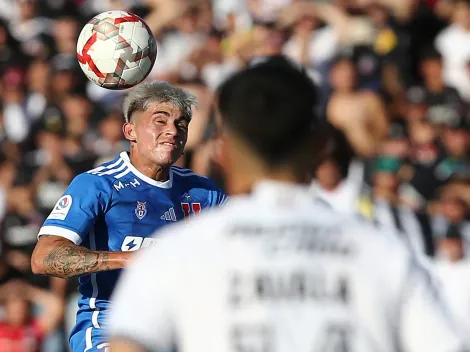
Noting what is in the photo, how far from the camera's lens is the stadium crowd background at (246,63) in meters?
11.9

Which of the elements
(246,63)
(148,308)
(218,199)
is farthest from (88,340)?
(246,63)

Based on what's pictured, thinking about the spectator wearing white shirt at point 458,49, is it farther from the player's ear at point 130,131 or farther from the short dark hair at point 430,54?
the player's ear at point 130,131

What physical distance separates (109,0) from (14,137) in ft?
9.23

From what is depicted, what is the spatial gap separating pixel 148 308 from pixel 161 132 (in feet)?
12.6

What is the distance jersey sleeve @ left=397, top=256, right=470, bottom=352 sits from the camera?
3.11 meters

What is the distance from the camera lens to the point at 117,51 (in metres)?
7.64

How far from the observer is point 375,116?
46.2ft

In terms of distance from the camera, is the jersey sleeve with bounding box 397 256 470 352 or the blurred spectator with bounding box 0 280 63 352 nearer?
the jersey sleeve with bounding box 397 256 470 352

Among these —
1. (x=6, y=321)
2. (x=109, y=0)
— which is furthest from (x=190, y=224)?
(x=109, y=0)

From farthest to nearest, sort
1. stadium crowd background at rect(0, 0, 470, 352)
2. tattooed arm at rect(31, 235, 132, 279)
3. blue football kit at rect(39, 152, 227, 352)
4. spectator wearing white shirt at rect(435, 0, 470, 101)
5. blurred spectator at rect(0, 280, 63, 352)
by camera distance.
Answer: spectator wearing white shirt at rect(435, 0, 470, 101)
stadium crowd background at rect(0, 0, 470, 352)
blurred spectator at rect(0, 280, 63, 352)
blue football kit at rect(39, 152, 227, 352)
tattooed arm at rect(31, 235, 132, 279)

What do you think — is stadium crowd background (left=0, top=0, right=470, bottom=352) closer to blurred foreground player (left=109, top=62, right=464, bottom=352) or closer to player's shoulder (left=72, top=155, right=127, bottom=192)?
player's shoulder (left=72, top=155, right=127, bottom=192)

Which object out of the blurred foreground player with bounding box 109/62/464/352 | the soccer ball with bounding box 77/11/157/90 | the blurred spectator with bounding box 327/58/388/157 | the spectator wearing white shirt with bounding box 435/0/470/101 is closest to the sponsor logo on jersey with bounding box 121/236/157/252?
the soccer ball with bounding box 77/11/157/90

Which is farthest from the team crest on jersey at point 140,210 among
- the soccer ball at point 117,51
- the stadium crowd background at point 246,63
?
the stadium crowd background at point 246,63

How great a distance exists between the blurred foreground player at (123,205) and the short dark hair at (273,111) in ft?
9.32
